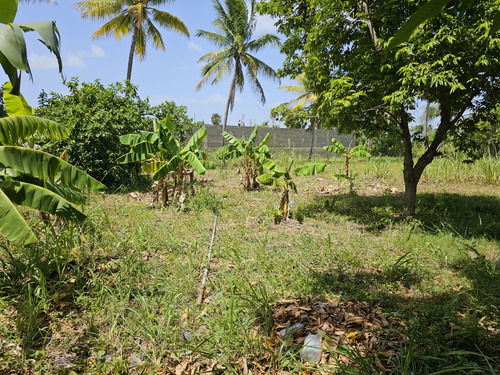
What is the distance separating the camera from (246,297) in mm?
3484

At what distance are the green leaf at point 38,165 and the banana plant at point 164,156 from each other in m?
2.35

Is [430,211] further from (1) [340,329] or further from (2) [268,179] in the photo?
(1) [340,329]

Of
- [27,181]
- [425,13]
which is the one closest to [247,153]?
[27,181]

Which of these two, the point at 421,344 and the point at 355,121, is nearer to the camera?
the point at 421,344

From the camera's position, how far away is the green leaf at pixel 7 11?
174 cm

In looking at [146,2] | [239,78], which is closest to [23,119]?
[146,2]

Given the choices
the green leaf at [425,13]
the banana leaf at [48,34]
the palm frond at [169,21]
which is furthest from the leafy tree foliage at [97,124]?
the palm frond at [169,21]

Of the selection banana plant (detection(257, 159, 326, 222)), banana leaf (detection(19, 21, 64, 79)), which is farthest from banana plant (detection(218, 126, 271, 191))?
A: banana leaf (detection(19, 21, 64, 79))

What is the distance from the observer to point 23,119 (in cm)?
374

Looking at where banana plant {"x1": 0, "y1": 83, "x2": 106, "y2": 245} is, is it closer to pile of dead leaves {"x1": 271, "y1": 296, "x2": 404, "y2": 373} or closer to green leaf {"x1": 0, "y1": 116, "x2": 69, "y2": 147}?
green leaf {"x1": 0, "y1": 116, "x2": 69, "y2": 147}

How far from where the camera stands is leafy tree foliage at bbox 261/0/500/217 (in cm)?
472

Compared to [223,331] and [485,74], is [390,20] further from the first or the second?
[223,331]

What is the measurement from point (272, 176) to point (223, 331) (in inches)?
178

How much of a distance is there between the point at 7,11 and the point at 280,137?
22459 mm
